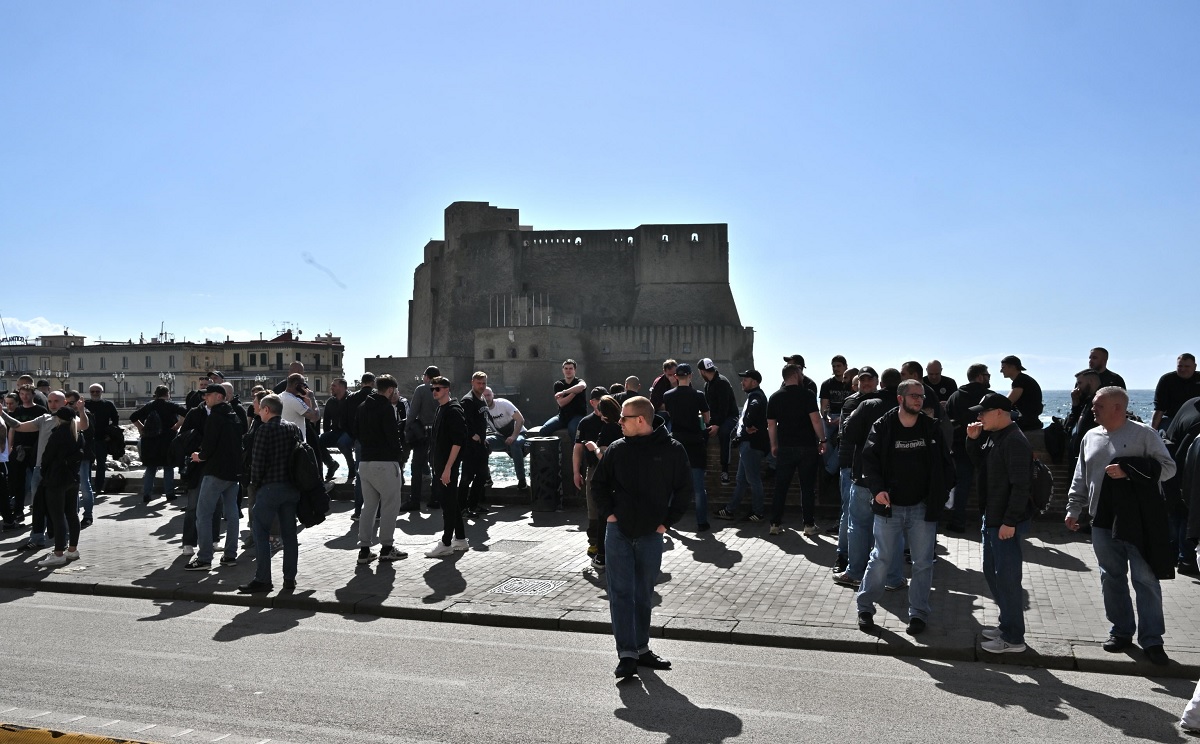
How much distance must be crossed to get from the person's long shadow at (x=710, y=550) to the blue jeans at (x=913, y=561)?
216 centimetres

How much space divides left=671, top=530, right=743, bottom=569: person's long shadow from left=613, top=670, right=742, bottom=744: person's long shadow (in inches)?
128

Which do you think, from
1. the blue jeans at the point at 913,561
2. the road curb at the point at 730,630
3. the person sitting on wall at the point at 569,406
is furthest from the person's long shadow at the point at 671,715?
the person sitting on wall at the point at 569,406

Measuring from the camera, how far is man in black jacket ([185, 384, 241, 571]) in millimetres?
9062

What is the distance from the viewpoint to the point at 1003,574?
604 cm

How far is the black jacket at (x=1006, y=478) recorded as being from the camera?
597 cm

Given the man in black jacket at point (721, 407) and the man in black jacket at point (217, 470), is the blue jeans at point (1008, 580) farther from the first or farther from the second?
the man in black jacket at point (217, 470)

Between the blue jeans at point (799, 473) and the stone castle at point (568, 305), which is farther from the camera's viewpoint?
the stone castle at point (568, 305)

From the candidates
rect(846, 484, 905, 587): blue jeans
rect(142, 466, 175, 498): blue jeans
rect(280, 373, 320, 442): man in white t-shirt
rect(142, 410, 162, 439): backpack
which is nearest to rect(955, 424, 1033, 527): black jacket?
rect(846, 484, 905, 587): blue jeans

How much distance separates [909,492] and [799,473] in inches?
139

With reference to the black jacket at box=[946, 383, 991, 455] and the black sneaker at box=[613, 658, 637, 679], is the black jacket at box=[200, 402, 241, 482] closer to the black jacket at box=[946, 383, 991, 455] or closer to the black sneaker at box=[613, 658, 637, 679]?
the black sneaker at box=[613, 658, 637, 679]

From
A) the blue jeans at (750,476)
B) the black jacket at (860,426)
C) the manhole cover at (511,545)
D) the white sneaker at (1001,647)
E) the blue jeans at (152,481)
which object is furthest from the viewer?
the blue jeans at (152,481)

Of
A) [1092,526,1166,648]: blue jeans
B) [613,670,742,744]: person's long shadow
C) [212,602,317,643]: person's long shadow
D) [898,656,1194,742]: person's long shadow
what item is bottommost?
[898,656,1194,742]: person's long shadow

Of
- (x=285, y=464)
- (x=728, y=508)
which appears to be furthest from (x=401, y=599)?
(x=728, y=508)

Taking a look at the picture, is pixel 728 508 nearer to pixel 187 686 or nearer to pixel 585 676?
pixel 585 676
